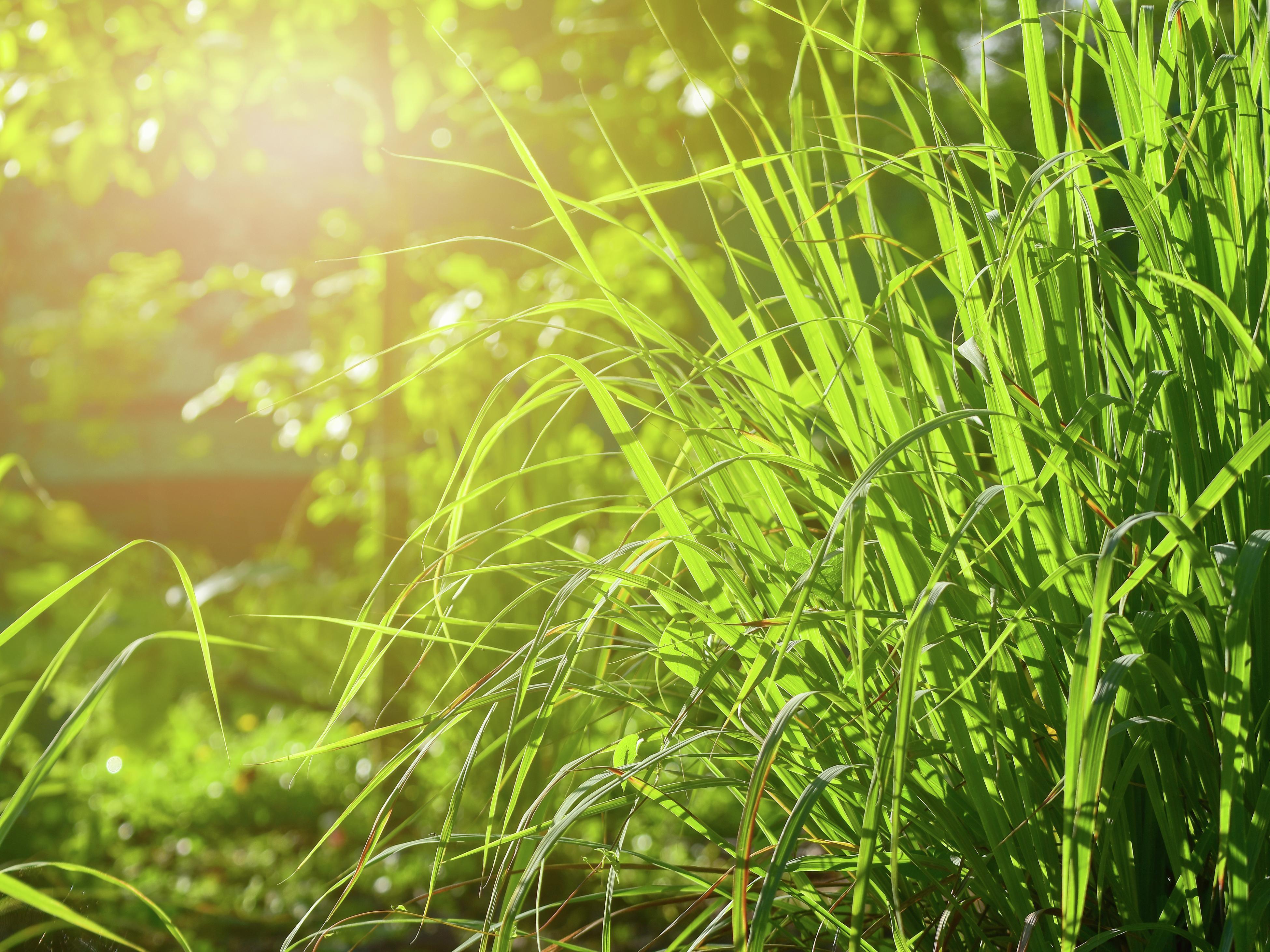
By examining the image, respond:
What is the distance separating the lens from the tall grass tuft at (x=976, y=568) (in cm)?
45

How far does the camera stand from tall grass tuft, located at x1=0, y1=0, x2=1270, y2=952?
45cm

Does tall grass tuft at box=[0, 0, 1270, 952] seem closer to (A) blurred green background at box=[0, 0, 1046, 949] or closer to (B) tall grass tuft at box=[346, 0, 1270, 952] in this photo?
(B) tall grass tuft at box=[346, 0, 1270, 952]

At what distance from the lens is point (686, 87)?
2156mm

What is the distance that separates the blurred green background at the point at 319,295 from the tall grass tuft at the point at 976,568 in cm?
80

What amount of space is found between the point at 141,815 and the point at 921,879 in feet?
11.3

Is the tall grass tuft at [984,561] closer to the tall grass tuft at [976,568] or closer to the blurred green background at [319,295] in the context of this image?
the tall grass tuft at [976,568]

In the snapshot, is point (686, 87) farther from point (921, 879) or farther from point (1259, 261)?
point (921, 879)

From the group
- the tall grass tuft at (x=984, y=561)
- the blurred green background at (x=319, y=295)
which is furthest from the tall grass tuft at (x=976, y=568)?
the blurred green background at (x=319, y=295)

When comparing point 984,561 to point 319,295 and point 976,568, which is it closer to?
point 976,568

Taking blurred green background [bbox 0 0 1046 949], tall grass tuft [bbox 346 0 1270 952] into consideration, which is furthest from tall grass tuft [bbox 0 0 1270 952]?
blurred green background [bbox 0 0 1046 949]

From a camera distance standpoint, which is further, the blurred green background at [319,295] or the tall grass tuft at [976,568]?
the blurred green background at [319,295]

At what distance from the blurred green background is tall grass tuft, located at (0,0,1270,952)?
31.4 inches

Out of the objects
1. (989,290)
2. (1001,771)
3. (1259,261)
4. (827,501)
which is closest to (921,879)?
(1001,771)

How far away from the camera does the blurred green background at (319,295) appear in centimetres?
210
